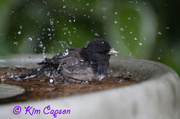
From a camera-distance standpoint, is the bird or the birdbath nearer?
the birdbath

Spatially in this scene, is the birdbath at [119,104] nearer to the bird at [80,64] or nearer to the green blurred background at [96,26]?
the bird at [80,64]

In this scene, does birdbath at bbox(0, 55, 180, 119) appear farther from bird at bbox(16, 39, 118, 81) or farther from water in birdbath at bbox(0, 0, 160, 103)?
water in birdbath at bbox(0, 0, 160, 103)

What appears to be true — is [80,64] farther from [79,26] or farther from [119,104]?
[119,104]

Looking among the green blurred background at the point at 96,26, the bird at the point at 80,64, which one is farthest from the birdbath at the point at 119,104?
the green blurred background at the point at 96,26

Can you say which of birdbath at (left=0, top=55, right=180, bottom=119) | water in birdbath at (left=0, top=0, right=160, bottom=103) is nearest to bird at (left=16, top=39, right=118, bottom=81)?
water in birdbath at (left=0, top=0, right=160, bottom=103)

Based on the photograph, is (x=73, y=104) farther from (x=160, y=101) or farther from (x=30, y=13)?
(x=30, y=13)

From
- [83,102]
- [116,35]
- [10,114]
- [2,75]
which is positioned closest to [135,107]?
[83,102]

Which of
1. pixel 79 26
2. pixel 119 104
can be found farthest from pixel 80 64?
pixel 119 104
